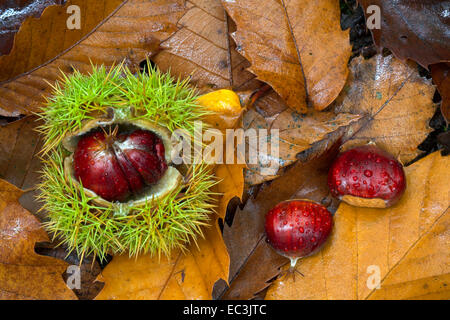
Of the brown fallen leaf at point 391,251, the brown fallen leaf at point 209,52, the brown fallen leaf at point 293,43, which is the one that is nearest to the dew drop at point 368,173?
the brown fallen leaf at point 391,251

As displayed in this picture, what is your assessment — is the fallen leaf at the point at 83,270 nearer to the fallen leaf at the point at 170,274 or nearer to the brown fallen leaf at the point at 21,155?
the fallen leaf at the point at 170,274

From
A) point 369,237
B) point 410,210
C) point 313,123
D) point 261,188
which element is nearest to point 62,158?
point 261,188

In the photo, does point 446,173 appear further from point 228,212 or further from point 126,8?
point 126,8

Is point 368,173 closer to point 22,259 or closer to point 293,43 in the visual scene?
point 293,43

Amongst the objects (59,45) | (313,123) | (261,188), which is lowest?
(261,188)

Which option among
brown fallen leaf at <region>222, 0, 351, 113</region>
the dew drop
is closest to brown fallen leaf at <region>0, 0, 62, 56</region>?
brown fallen leaf at <region>222, 0, 351, 113</region>

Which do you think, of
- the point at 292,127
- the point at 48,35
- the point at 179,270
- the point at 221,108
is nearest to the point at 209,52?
the point at 221,108
